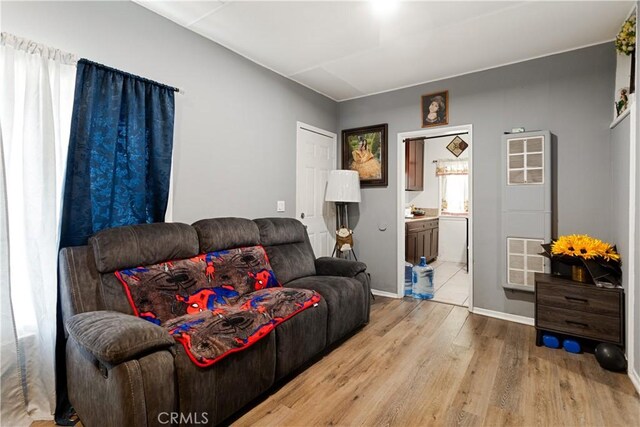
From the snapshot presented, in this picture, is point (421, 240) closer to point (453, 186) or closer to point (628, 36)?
point (453, 186)

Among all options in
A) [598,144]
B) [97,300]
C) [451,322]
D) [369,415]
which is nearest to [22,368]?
[97,300]

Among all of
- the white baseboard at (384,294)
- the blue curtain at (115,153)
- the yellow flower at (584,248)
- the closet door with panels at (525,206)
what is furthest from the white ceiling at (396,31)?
the white baseboard at (384,294)

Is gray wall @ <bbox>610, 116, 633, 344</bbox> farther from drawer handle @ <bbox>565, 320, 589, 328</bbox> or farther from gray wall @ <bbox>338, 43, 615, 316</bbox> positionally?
drawer handle @ <bbox>565, 320, 589, 328</bbox>

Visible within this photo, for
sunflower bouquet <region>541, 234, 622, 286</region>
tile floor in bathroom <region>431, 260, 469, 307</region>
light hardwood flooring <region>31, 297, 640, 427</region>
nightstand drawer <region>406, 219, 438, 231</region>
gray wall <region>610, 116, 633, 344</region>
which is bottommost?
light hardwood flooring <region>31, 297, 640, 427</region>

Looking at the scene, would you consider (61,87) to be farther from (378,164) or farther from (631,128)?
(631,128)

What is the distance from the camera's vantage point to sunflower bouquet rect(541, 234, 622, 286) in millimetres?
2416

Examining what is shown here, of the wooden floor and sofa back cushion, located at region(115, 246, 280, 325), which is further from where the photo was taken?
sofa back cushion, located at region(115, 246, 280, 325)

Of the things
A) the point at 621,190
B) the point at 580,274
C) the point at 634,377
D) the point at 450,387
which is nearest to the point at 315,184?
the point at 450,387

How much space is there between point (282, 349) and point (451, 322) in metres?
1.99

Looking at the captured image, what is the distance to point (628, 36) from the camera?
2303 millimetres

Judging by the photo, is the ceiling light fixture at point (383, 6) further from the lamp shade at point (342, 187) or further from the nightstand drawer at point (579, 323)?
the nightstand drawer at point (579, 323)

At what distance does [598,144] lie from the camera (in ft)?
9.03

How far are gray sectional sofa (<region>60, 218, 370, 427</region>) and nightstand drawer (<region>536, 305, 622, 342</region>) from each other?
157 centimetres

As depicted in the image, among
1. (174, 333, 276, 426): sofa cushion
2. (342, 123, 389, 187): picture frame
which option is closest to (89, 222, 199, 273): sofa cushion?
(174, 333, 276, 426): sofa cushion
